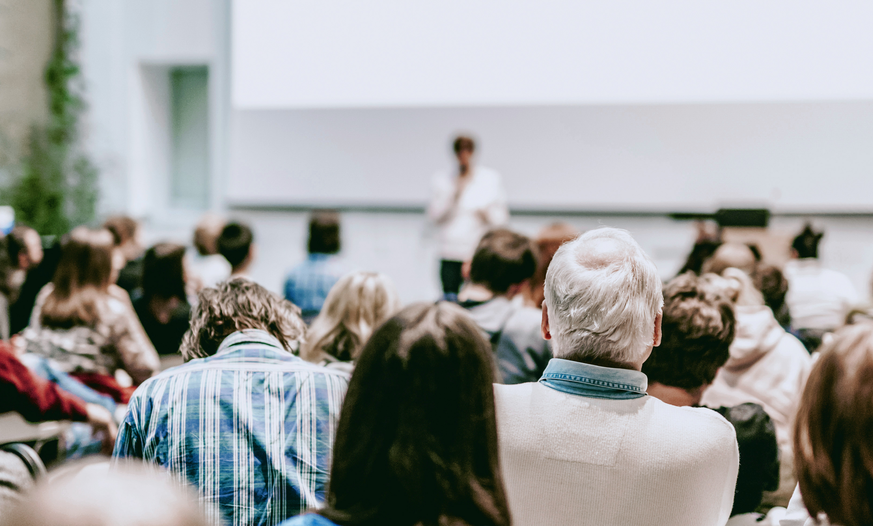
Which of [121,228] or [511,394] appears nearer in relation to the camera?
[511,394]

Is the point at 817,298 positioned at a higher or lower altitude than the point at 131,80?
lower

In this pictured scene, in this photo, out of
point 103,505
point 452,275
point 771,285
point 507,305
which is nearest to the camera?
point 103,505

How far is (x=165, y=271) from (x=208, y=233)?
44.9 inches

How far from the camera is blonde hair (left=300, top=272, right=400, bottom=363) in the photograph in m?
2.23

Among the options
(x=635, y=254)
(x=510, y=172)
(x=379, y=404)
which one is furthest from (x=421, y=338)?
(x=510, y=172)

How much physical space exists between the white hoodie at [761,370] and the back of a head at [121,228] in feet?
11.3

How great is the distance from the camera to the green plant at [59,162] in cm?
643

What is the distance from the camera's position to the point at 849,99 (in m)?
5.10

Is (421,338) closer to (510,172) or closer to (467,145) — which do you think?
(467,145)

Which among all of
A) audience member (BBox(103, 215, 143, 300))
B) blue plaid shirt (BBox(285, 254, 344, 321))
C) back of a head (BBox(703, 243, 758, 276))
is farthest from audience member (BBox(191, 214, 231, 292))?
back of a head (BBox(703, 243, 758, 276))

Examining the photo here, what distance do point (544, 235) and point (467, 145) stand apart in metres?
1.91

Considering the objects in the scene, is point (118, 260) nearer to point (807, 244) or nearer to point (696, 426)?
point (696, 426)

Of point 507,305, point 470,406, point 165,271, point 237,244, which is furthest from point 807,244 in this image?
point 470,406

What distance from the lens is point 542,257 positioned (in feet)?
9.85
